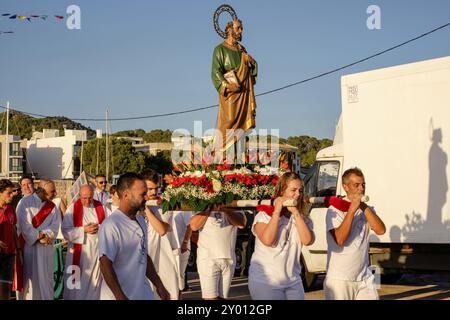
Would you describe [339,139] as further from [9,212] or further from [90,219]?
[9,212]

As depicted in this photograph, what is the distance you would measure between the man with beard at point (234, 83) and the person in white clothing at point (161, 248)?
1387 mm

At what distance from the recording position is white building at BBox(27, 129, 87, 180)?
112 meters

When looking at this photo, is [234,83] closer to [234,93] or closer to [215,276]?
[234,93]

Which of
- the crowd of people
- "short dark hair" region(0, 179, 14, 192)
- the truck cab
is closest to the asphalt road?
the truck cab

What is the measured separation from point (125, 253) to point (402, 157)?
8.30m

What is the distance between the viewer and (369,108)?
1410 centimetres

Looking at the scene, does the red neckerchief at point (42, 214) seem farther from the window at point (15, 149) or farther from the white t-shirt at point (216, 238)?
the window at point (15, 149)

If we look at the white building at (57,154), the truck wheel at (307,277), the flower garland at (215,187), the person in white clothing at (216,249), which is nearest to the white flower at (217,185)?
the flower garland at (215,187)

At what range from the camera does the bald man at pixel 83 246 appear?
10906 millimetres

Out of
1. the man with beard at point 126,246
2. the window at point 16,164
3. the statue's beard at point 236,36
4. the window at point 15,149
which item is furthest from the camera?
the window at point 16,164

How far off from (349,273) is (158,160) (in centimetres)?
8717

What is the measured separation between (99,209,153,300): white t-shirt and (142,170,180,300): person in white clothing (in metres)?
2.92

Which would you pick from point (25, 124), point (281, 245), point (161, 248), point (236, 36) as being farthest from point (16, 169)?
point (281, 245)

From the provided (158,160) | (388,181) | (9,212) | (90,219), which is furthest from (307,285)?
(158,160)
